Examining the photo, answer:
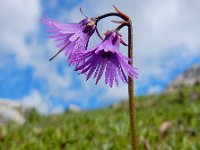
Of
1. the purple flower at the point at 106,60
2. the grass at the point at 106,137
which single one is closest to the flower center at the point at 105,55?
the purple flower at the point at 106,60

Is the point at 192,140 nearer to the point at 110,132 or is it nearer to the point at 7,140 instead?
the point at 110,132

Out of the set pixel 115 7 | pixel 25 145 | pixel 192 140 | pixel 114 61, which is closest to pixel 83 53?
pixel 114 61

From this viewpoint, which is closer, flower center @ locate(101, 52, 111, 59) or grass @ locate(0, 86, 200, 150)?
flower center @ locate(101, 52, 111, 59)

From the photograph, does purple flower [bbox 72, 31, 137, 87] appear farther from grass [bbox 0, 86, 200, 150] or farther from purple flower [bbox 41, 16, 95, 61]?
grass [bbox 0, 86, 200, 150]

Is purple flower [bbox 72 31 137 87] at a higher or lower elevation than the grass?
lower

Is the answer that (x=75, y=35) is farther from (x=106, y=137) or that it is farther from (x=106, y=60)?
(x=106, y=137)

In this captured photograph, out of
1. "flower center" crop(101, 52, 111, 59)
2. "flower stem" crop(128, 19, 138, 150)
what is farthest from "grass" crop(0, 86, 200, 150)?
"flower center" crop(101, 52, 111, 59)
